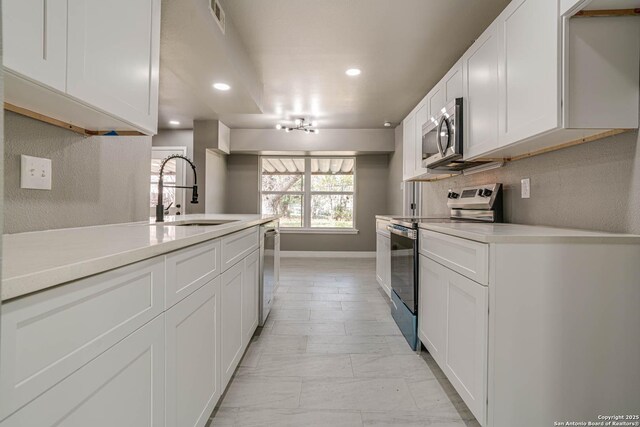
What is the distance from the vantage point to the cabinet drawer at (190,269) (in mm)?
1021

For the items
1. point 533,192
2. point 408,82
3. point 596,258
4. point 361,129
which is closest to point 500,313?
point 596,258

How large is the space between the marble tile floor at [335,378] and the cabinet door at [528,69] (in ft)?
4.76

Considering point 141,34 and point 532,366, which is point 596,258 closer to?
point 532,366

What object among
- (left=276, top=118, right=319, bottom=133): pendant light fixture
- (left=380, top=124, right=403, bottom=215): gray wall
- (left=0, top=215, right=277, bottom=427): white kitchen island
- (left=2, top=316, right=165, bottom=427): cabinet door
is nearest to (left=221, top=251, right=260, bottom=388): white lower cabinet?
(left=0, top=215, right=277, bottom=427): white kitchen island

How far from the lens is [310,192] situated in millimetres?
6637

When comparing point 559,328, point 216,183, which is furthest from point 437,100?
point 216,183

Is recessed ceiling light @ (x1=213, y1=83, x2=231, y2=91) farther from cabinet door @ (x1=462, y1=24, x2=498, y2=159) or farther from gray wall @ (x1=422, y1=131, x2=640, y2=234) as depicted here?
gray wall @ (x1=422, y1=131, x2=640, y2=234)

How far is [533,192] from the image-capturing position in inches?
80.9

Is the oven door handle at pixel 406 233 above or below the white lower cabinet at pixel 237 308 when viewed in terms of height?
above

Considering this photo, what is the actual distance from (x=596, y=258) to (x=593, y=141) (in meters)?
0.65

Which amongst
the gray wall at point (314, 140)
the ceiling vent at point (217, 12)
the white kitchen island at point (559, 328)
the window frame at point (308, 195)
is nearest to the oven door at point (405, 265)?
the white kitchen island at point (559, 328)

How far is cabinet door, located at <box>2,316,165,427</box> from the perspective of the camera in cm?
56

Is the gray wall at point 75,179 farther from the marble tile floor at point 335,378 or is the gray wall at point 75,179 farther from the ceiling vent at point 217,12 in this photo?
the marble tile floor at point 335,378

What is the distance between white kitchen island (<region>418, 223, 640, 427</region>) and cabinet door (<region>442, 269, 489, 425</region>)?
1cm
